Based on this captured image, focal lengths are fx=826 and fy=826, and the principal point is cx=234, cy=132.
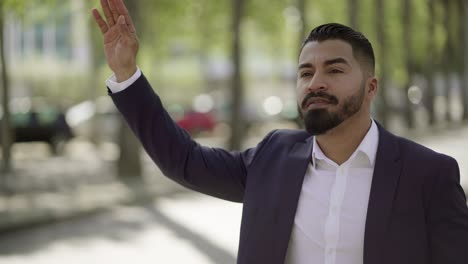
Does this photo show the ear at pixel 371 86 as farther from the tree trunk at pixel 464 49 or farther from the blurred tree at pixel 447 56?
the tree trunk at pixel 464 49

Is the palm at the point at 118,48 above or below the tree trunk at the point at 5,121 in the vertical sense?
above

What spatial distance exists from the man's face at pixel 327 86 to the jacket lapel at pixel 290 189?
148mm

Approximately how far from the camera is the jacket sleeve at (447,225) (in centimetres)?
242

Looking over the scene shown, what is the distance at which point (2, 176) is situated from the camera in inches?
706

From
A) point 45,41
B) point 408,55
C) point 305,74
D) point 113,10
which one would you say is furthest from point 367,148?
point 45,41

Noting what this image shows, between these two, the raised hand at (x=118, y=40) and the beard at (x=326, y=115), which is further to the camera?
the raised hand at (x=118, y=40)

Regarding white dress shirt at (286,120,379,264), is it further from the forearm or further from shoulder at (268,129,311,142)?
the forearm

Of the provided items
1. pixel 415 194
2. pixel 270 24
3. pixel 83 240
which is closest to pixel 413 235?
pixel 415 194

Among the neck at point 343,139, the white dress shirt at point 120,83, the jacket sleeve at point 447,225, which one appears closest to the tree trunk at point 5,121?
the white dress shirt at point 120,83

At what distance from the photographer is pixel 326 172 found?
266 cm

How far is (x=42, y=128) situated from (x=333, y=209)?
2338 cm

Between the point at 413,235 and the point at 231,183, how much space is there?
678 millimetres

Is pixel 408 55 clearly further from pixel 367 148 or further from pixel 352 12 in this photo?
pixel 367 148

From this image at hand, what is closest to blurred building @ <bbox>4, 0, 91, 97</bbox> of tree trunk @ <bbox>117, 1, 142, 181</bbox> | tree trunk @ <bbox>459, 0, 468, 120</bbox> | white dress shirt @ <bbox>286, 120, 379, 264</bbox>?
tree trunk @ <bbox>117, 1, 142, 181</bbox>
